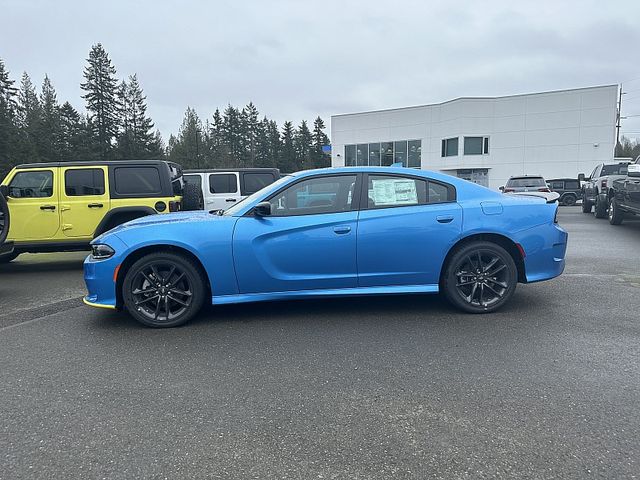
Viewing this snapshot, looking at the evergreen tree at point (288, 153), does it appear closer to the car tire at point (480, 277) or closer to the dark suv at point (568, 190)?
the dark suv at point (568, 190)

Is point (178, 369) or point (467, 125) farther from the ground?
point (467, 125)

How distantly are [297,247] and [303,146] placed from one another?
266 ft

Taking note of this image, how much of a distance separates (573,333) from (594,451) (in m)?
2.03

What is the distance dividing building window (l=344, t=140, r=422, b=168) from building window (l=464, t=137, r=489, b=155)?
15.0ft

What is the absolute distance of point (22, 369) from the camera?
11.8ft

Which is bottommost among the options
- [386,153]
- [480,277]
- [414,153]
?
[480,277]

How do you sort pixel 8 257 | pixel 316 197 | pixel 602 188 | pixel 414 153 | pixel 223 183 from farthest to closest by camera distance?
1. pixel 414 153
2. pixel 602 188
3. pixel 223 183
4. pixel 8 257
5. pixel 316 197

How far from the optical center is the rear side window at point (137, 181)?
8.01 m

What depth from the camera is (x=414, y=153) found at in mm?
40844

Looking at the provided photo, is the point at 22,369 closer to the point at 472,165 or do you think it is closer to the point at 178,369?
the point at 178,369

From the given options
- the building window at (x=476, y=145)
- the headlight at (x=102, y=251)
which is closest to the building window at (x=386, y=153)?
the building window at (x=476, y=145)

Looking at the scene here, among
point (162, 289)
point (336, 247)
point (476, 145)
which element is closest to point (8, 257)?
point (162, 289)

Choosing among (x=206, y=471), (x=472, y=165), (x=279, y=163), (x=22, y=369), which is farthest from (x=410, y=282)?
(x=279, y=163)

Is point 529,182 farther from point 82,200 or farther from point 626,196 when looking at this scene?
point 82,200
